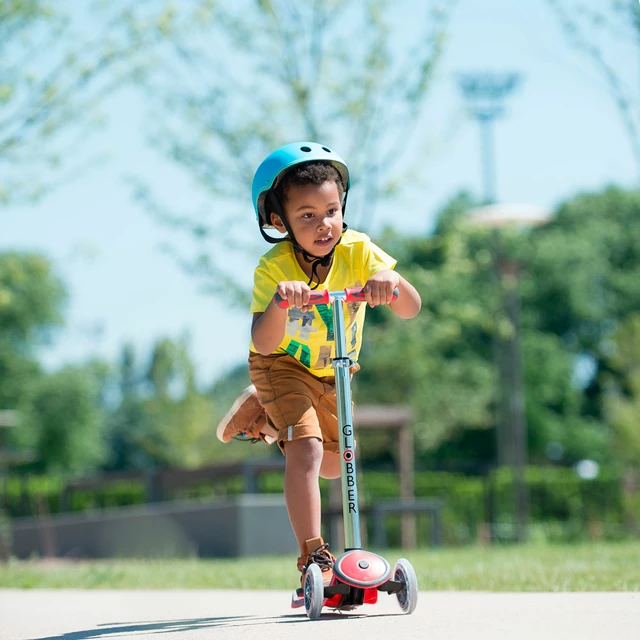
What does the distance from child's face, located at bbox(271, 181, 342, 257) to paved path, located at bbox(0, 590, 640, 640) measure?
137 centimetres

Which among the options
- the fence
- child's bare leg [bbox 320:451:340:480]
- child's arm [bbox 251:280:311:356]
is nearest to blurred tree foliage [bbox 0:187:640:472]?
the fence

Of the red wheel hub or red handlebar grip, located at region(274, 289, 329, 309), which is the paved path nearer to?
the red wheel hub

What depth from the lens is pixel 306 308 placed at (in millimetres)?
3967

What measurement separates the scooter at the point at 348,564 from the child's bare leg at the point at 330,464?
654mm

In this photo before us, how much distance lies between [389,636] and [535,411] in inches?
1491

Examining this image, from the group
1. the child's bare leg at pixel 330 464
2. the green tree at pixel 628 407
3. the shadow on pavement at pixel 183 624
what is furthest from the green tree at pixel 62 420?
the shadow on pavement at pixel 183 624

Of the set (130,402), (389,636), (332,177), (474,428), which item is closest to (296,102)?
(332,177)

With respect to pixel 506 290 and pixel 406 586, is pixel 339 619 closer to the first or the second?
pixel 406 586

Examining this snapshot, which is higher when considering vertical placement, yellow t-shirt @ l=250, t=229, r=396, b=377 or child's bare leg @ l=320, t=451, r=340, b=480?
yellow t-shirt @ l=250, t=229, r=396, b=377

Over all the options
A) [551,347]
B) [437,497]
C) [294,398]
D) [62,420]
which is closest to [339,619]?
[294,398]

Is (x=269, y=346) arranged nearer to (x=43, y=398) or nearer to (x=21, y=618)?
(x=21, y=618)

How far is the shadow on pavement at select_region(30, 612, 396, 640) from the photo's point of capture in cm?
340

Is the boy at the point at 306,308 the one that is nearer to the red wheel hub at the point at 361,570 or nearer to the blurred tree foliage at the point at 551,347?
the red wheel hub at the point at 361,570

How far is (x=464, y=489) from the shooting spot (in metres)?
22.7
